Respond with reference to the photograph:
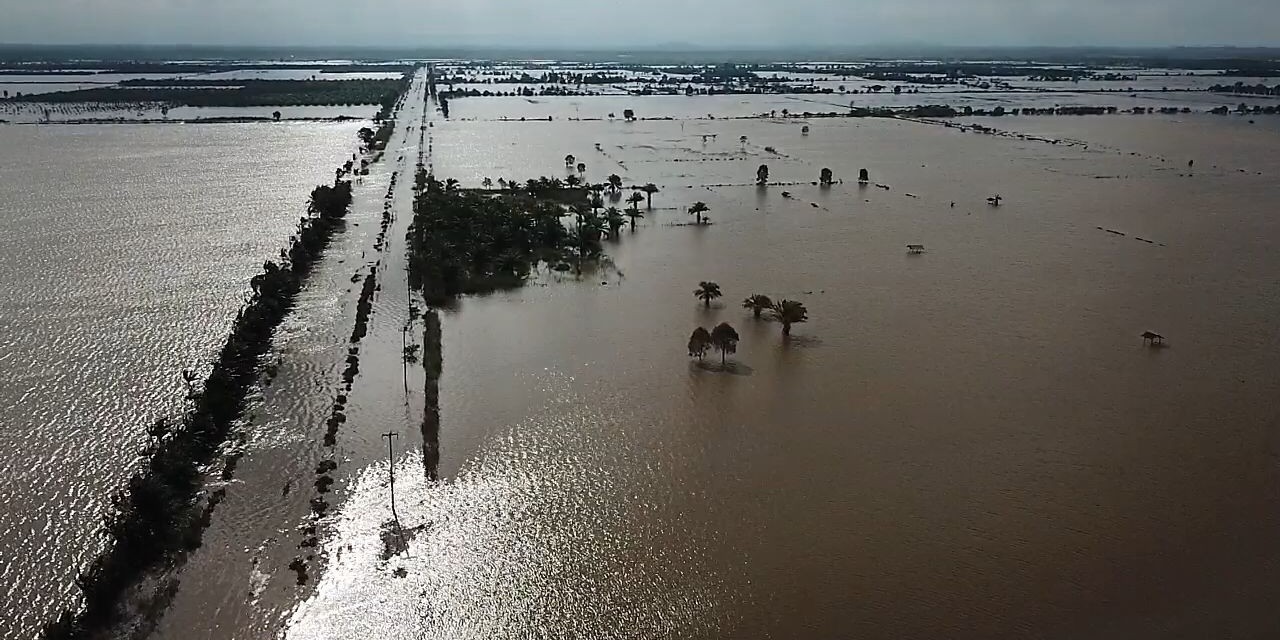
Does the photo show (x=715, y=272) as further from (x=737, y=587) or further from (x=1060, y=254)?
(x=737, y=587)

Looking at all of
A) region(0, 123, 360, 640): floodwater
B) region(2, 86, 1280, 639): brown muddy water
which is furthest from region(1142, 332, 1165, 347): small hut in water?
region(0, 123, 360, 640): floodwater

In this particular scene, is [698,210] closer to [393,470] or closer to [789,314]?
[789,314]

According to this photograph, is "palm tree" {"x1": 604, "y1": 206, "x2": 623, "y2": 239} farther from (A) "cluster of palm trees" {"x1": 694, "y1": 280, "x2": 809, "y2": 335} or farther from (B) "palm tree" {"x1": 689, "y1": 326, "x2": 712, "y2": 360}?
(B) "palm tree" {"x1": 689, "y1": 326, "x2": 712, "y2": 360}

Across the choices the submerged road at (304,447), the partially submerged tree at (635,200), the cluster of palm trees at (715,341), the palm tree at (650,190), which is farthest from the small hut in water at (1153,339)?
the palm tree at (650,190)

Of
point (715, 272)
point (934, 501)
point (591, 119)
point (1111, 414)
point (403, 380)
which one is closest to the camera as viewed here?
point (934, 501)

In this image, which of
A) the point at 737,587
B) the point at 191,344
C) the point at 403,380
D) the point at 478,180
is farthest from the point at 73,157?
the point at 737,587

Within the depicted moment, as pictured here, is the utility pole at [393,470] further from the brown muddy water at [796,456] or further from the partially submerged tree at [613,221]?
the partially submerged tree at [613,221]
